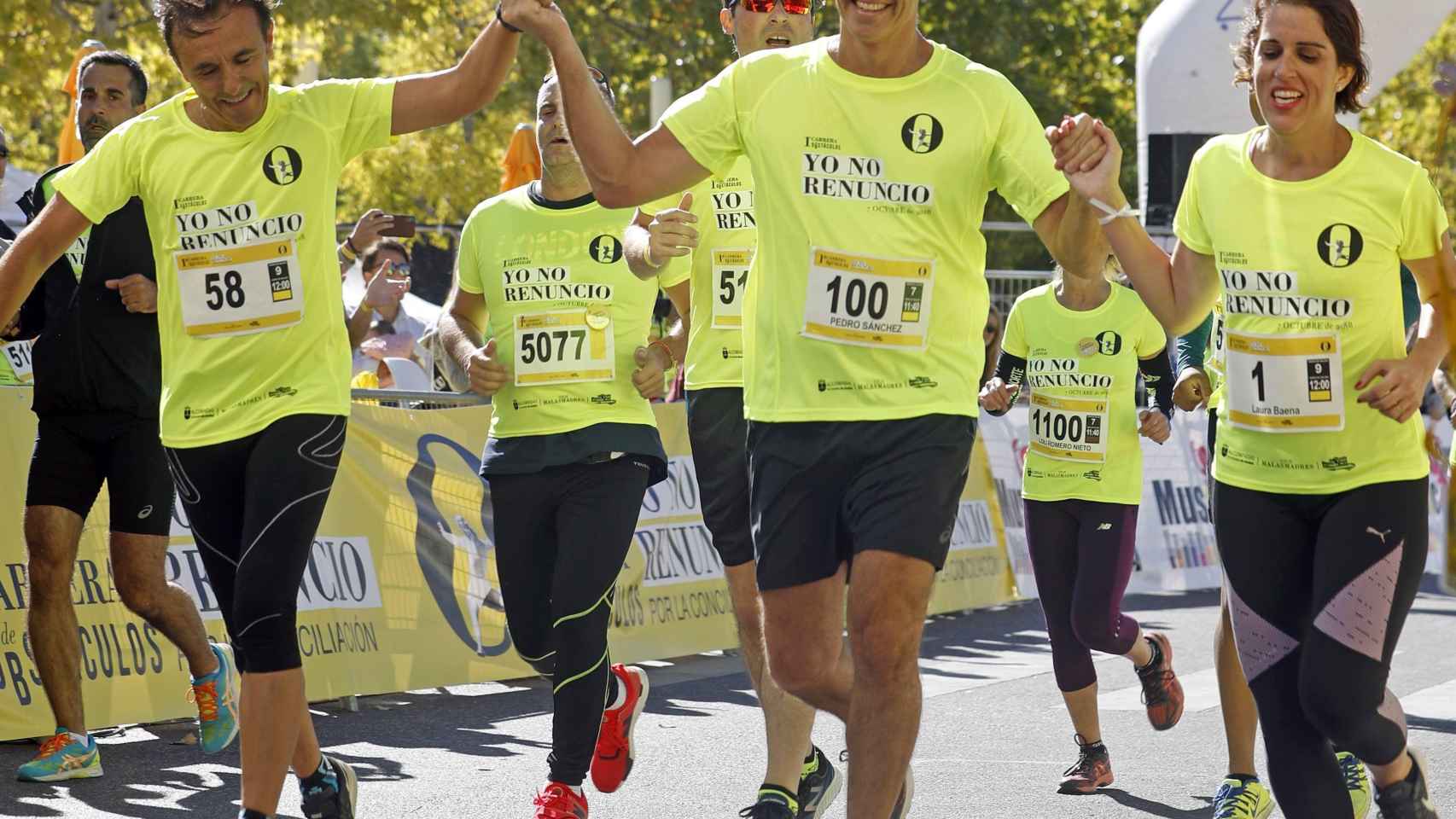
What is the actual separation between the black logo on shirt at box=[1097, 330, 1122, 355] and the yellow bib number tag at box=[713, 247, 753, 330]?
1959 millimetres

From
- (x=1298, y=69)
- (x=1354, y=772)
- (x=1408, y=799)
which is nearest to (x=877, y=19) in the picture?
(x=1298, y=69)

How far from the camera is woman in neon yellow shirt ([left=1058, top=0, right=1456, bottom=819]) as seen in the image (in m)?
5.07

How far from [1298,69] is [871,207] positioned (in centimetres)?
109

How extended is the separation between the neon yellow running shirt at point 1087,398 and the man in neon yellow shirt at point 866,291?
9.76ft

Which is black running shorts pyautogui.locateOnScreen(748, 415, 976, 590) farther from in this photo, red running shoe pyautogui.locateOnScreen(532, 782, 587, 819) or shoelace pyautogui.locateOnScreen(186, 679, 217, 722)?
shoelace pyautogui.locateOnScreen(186, 679, 217, 722)

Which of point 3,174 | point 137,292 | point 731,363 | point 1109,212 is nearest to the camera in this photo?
point 1109,212

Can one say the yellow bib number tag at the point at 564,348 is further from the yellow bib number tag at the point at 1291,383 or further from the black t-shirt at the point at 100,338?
the yellow bib number tag at the point at 1291,383

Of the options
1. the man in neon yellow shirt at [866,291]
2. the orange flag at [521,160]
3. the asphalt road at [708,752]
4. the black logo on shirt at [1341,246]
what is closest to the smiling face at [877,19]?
the man in neon yellow shirt at [866,291]

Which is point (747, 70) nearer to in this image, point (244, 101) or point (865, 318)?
point (865, 318)

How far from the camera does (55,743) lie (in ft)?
24.6

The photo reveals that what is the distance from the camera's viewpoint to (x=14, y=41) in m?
21.5

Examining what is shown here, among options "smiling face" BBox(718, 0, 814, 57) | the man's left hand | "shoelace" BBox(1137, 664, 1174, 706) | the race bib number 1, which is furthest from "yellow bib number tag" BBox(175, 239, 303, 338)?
"shoelace" BBox(1137, 664, 1174, 706)

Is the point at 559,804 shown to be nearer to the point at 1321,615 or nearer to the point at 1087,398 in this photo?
the point at 1321,615

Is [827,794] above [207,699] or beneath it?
beneath
